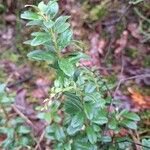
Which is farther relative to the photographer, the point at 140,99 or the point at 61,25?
the point at 140,99

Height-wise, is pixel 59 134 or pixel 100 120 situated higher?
pixel 100 120

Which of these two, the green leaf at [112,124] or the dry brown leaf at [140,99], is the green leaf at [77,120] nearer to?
the green leaf at [112,124]

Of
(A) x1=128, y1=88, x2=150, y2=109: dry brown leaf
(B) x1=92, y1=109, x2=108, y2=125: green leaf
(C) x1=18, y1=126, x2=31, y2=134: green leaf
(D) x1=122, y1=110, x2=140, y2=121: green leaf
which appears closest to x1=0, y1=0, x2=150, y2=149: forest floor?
(A) x1=128, y1=88, x2=150, y2=109: dry brown leaf

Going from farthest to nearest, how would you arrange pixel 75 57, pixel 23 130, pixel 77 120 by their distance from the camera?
1. pixel 23 130
2. pixel 77 120
3. pixel 75 57

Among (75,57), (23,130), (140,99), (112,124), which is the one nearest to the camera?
(75,57)

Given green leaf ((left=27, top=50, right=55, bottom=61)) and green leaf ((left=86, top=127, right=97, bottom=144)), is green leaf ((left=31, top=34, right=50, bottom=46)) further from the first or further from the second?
green leaf ((left=86, top=127, right=97, bottom=144))

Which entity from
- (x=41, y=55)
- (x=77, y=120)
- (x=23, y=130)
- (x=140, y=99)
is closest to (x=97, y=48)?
(x=140, y=99)

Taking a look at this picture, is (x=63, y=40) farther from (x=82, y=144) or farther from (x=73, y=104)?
(x=82, y=144)

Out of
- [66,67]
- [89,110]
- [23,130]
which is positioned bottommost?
[23,130]

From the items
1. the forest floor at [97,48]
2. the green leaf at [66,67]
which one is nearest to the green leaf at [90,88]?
the green leaf at [66,67]
